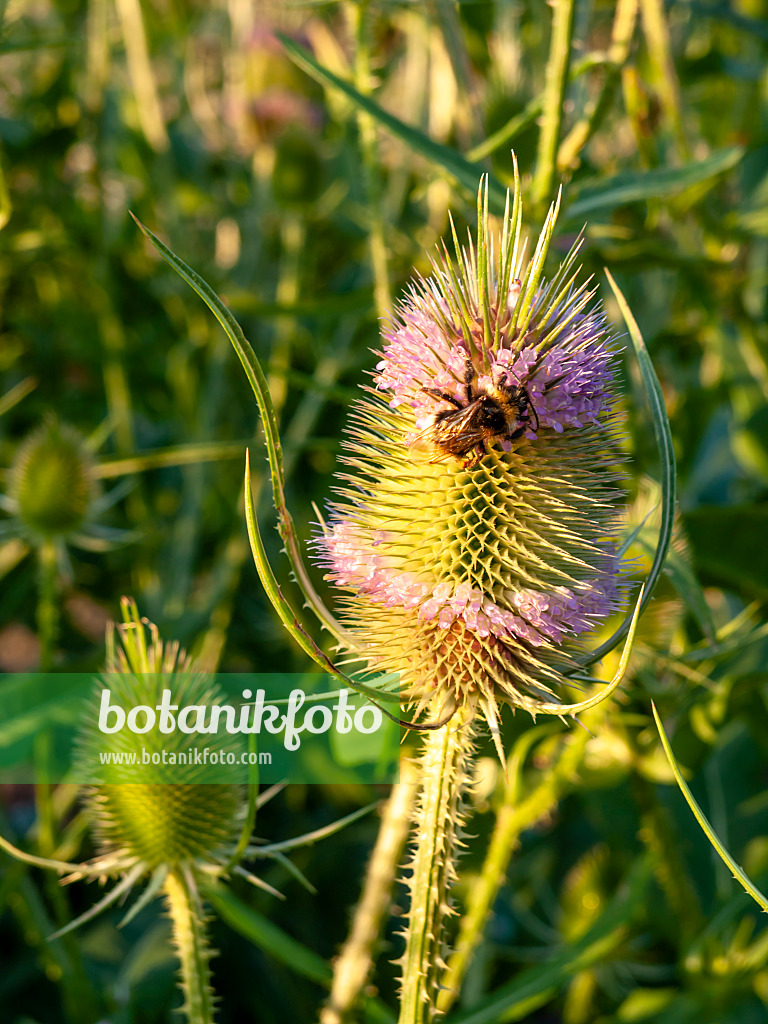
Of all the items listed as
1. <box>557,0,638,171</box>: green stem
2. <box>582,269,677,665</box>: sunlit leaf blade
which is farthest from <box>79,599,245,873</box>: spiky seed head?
<box>557,0,638,171</box>: green stem

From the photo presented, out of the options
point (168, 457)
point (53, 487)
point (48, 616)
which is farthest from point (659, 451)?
point (53, 487)

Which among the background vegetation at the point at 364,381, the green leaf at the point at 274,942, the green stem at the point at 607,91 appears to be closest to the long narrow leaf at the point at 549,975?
the background vegetation at the point at 364,381

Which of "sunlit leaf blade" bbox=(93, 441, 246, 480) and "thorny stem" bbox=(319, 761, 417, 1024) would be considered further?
"sunlit leaf blade" bbox=(93, 441, 246, 480)

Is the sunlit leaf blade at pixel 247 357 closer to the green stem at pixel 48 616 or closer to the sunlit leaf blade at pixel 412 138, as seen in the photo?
the sunlit leaf blade at pixel 412 138

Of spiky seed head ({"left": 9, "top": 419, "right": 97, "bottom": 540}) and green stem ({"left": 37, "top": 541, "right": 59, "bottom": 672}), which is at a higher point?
spiky seed head ({"left": 9, "top": 419, "right": 97, "bottom": 540})

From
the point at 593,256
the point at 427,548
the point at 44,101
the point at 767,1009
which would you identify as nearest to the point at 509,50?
the point at 593,256

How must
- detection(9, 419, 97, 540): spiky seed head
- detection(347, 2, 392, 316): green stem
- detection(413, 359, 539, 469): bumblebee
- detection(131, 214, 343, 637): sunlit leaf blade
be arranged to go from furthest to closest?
1. detection(9, 419, 97, 540): spiky seed head
2. detection(347, 2, 392, 316): green stem
3. detection(413, 359, 539, 469): bumblebee
4. detection(131, 214, 343, 637): sunlit leaf blade

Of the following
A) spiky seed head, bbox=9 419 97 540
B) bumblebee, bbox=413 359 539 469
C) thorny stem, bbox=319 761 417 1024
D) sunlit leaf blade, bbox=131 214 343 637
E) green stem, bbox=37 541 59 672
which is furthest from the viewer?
spiky seed head, bbox=9 419 97 540

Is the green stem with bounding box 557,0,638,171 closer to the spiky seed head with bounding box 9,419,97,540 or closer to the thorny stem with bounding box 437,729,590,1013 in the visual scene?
the thorny stem with bounding box 437,729,590,1013
